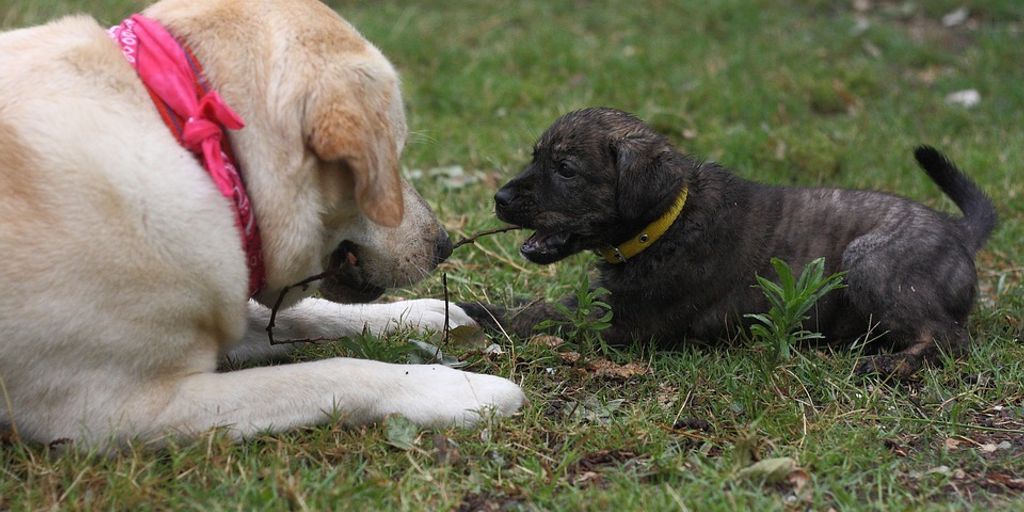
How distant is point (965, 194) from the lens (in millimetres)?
4727

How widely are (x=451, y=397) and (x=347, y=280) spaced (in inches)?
21.1

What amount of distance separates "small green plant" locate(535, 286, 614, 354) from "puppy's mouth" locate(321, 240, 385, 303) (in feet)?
2.27

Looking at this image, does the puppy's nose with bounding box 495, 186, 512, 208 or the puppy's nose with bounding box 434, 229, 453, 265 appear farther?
the puppy's nose with bounding box 495, 186, 512, 208

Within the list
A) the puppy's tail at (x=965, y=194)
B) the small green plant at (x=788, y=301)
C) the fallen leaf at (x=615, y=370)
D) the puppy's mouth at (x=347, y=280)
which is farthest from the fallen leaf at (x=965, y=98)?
the puppy's mouth at (x=347, y=280)

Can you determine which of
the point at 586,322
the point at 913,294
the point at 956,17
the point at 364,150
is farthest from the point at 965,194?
the point at 956,17

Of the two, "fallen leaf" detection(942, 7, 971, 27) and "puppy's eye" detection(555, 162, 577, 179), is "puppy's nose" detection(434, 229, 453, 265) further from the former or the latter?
"fallen leaf" detection(942, 7, 971, 27)

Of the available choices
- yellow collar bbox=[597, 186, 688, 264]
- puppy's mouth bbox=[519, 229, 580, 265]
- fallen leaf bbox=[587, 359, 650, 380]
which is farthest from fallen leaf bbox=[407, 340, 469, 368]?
yellow collar bbox=[597, 186, 688, 264]

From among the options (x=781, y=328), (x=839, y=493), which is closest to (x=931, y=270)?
(x=781, y=328)

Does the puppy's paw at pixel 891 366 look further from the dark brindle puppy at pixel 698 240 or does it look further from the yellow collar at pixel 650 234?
the yellow collar at pixel 650 234

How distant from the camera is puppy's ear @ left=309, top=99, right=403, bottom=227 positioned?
10.1ft

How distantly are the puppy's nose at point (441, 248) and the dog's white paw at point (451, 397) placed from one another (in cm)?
39

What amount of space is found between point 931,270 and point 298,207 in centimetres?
233

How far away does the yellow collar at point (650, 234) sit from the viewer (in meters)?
4.29

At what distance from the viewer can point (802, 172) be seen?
6395 mm
